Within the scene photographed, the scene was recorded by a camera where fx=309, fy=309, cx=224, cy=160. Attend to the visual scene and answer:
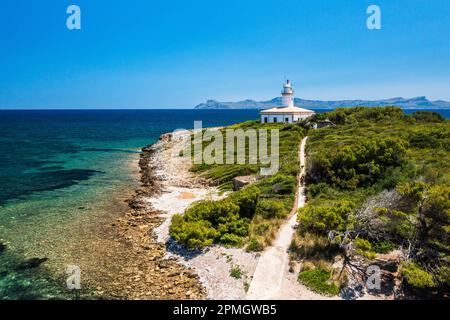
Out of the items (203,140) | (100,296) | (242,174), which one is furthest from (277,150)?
(100,296)

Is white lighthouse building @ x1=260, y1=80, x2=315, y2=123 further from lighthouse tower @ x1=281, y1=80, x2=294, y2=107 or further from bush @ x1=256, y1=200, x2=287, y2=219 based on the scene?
bush @ x1=256, y1=200, x2=287, y2=219

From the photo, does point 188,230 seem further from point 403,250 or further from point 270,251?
point 403,250

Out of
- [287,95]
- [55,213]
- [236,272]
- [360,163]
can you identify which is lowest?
[236,272]

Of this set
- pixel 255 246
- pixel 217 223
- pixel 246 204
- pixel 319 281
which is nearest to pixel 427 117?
pixel 246 204

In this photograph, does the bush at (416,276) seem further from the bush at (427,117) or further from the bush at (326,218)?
the bush at (427,117)

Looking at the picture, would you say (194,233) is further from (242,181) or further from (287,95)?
(287,95)
